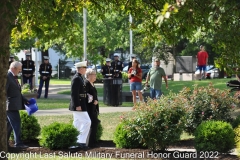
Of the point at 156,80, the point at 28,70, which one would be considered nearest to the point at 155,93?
the point at 156,80

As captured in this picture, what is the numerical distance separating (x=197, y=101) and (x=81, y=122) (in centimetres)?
255

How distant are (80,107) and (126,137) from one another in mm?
1240

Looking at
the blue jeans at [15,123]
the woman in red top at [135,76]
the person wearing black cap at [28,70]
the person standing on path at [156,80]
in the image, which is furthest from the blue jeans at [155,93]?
the person wearing black cap at [28,70]

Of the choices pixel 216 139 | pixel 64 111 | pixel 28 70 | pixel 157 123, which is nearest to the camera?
pixel 216 139

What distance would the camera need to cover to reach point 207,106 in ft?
39.7

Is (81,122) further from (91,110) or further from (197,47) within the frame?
(197,47)

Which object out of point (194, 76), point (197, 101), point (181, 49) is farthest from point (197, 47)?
point (197, 101)

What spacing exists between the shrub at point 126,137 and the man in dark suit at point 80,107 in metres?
0.76

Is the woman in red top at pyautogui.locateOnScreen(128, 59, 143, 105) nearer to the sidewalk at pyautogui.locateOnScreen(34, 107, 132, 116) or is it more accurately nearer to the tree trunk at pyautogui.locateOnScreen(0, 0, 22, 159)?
the sidewalk at pyautogui.locateOnScreen(34, 107, 132, 116)

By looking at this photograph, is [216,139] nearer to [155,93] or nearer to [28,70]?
[155,93]

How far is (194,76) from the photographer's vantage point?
122 ft

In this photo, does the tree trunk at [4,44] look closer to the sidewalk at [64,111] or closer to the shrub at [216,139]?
the shrub at [216,139]

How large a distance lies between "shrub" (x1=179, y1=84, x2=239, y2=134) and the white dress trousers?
6.79ft

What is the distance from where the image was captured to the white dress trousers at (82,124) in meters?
11.6
